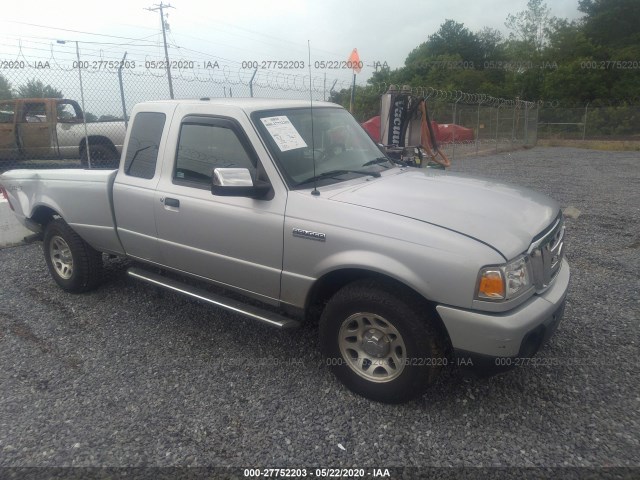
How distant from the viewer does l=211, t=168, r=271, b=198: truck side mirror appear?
3.28 m

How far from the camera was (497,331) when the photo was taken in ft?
8.86

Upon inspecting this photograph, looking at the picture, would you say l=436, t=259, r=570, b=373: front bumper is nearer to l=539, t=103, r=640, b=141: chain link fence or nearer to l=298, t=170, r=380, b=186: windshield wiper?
Result: l=298, t=170, r=380, b=186: windshield wiper

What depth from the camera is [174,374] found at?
365 centimetres

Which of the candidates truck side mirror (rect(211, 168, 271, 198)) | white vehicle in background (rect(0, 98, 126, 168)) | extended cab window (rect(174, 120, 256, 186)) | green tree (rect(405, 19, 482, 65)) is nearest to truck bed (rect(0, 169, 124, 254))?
extended cab window (rect(174, 120, 256, 186))

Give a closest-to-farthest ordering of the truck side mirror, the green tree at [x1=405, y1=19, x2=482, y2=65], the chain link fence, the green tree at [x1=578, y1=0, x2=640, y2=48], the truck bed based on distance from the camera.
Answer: the truck side mirror → the truck bed → the chain link fence → the green tree at [x1=578, y1=0, x2=640, y2=48] → the green tree at [x1=405, y1=19, x2=482, y2=65]

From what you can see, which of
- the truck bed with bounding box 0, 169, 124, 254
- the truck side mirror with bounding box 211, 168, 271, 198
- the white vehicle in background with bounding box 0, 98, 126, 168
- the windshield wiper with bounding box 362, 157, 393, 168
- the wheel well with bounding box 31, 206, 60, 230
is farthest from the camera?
the white vehicle in background with bounding box 0, 98, 126, 168

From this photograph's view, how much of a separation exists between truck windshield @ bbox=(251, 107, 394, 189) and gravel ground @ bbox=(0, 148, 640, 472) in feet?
4.51

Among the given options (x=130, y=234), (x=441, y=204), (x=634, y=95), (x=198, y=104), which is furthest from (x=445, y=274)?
(x=634, y=95)

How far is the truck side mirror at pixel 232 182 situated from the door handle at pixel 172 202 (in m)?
0.70

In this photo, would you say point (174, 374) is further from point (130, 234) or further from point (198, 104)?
point (198, 104)

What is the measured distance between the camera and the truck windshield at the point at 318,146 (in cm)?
357

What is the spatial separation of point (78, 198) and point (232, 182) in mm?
2157

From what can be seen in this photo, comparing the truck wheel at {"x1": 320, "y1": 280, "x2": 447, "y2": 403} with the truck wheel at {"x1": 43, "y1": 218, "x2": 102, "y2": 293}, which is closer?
the truck wheel at {"x1": 320, "y1": 280, "x2": 447, "y2": 403}

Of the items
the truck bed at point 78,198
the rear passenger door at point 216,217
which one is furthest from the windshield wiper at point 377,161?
the truck bed at point 78,198
